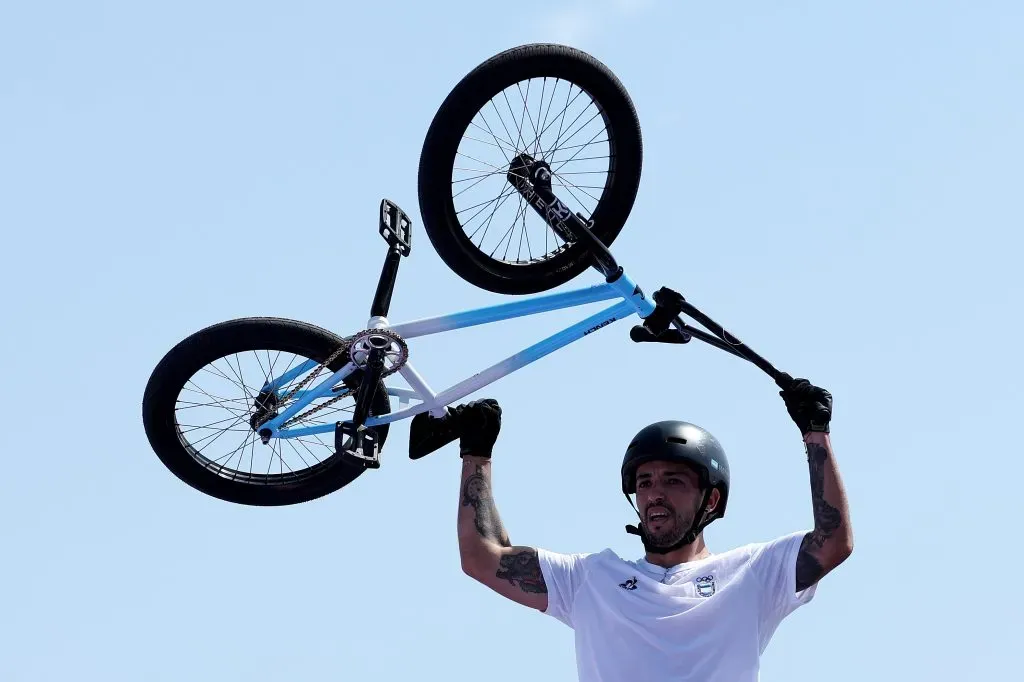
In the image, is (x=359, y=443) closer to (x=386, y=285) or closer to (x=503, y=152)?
(x=386, y=285)

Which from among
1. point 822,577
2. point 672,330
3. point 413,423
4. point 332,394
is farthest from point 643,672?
point 332,394

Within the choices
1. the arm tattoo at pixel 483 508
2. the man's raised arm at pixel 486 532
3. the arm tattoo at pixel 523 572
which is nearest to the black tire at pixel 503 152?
the man's raised arm at pixel 486 532

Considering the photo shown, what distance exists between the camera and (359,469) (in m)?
10.3

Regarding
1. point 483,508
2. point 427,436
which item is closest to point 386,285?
point 427,436

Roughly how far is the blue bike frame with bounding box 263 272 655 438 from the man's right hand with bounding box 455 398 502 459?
255 centimetres

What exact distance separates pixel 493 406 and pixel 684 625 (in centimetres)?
146

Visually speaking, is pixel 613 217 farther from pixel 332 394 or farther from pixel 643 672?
pixel 643 672

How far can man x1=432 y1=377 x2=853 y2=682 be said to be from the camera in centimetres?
639

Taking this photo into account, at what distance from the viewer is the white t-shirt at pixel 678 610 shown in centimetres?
633

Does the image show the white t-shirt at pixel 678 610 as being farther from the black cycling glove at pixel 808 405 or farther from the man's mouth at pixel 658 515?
the black cycling glove at pixel 808 405

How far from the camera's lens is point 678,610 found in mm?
6496

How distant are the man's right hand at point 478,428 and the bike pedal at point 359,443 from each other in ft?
7.22

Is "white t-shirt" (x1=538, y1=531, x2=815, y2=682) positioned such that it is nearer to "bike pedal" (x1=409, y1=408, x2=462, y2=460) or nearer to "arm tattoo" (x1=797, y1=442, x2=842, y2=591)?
"arm tattoo" (x1=797, y1=442, x2=842, y2=591)

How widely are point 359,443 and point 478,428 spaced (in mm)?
2313
